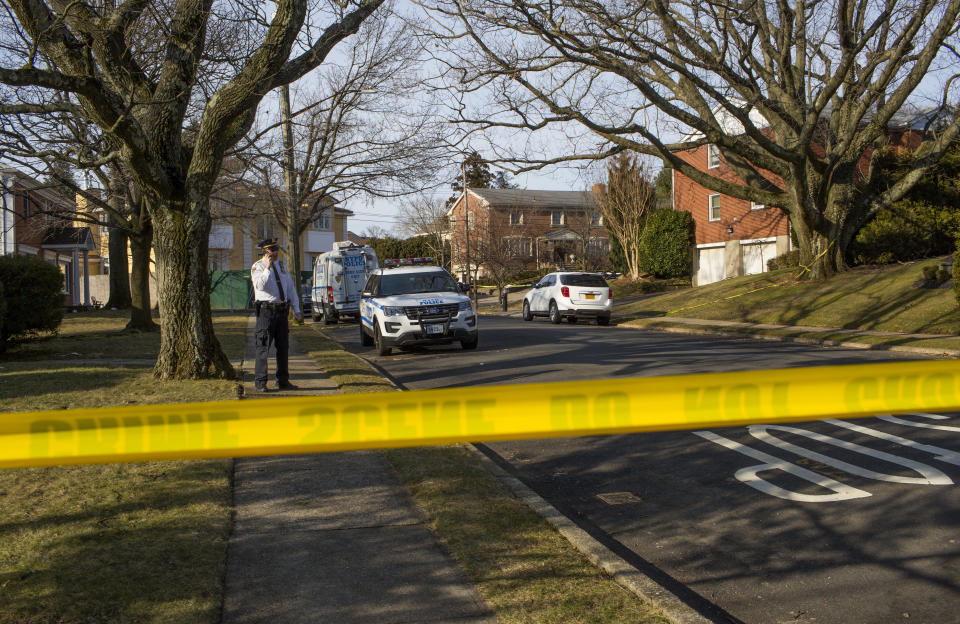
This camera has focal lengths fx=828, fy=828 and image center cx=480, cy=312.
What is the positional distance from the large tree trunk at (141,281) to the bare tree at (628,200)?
2713 centimetres

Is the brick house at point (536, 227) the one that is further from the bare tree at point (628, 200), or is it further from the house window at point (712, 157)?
the house window at point (712, 157)

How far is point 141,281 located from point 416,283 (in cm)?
1056

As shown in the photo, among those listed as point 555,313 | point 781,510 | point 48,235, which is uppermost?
point 48,235

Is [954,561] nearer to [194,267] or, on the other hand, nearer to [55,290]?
[194,267]

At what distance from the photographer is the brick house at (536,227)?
54.5 meters

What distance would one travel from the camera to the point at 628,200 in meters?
45.5

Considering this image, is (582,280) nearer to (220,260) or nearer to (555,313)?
(555,313)

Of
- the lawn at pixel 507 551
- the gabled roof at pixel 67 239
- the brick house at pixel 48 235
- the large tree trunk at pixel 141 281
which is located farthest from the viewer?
the gabled roof at pixel 67 239

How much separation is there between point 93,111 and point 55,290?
23.1 feet

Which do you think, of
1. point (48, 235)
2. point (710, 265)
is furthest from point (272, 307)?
point (710, 265)

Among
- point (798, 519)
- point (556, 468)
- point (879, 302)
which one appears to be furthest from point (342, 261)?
point (798, 519)

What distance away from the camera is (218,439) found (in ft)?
9.87

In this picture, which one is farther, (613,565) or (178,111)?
(178,111)

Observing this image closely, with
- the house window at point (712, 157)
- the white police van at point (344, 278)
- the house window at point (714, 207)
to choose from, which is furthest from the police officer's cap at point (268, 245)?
the house window at point (714, 207)
